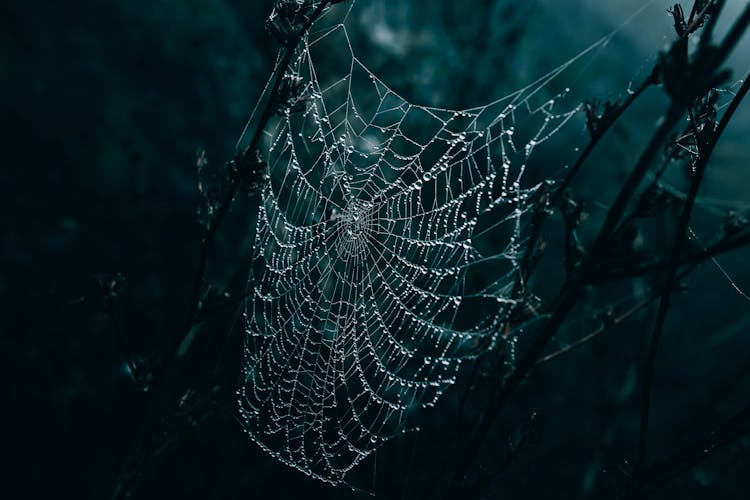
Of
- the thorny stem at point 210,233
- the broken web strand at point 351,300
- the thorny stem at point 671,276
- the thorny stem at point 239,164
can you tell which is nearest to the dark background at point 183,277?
the thorny stem at point 210,233

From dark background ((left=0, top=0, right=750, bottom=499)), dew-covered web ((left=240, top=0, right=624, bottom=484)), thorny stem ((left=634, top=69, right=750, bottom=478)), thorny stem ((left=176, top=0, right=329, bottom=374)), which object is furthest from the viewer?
dark background ((left=0, top=0, right=750, bottom=499))

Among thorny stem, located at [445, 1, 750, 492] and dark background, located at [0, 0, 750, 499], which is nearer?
thorny stem, located at [445, 1, 750, 492]

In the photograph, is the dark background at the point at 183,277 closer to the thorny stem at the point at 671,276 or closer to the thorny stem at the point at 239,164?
the thorny stem at the point at 239,164

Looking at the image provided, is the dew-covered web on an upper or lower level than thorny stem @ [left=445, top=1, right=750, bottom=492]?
upper

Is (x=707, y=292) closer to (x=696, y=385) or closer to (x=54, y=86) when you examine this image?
(x=696, y=385)

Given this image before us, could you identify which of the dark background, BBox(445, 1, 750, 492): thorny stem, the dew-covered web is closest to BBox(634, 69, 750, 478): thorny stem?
BBox(445, 1, 750, 492): thorny stem

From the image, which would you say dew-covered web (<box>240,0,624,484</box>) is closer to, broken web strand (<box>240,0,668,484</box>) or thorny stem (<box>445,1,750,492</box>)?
broken web strand (<box>240,0,668,484</box>)

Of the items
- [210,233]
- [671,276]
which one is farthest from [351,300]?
[671,276]

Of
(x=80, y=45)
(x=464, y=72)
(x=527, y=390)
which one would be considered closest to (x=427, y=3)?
(x=464, y=72)
